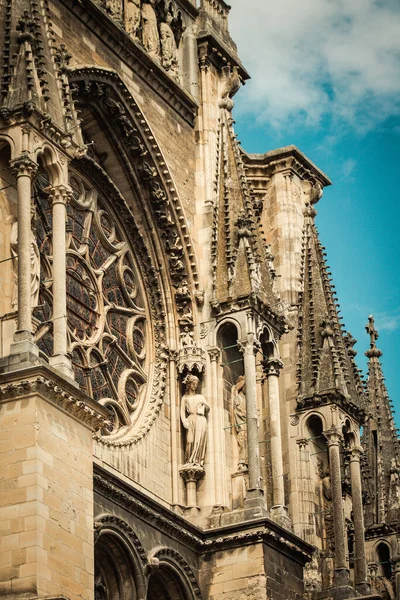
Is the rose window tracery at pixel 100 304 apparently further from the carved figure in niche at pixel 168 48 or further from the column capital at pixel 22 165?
the carved figure in niche at pixel 168 48

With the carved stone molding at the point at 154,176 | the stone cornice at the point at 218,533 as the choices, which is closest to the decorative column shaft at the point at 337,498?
the stone cornice at the point at 218,533

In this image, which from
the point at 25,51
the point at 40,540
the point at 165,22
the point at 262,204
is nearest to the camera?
the point at 40,540

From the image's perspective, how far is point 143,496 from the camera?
25.4 m

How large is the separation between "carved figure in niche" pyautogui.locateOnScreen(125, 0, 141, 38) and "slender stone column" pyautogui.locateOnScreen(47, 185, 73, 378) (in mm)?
6500

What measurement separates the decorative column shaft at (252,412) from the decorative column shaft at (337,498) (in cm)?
252

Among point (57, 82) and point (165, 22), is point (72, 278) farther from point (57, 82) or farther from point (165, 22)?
point (165, 22)

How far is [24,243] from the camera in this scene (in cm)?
2214

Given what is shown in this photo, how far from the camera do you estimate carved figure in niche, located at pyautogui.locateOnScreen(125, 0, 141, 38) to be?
29219mm

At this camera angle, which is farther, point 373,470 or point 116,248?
point 373,470

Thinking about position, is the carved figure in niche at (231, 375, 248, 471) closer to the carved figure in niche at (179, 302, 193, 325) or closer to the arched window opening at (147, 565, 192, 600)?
the carved figure in niche at (179, 302, 193, 325)

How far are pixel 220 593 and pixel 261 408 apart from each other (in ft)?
13.6

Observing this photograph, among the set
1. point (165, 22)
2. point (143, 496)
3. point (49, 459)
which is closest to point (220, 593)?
point (143, 496)

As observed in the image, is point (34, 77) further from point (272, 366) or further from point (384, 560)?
point (384, 560)

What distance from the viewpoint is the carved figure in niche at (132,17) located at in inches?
1150
